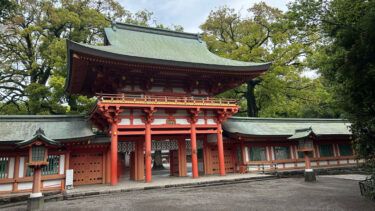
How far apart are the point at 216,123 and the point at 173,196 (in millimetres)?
8191

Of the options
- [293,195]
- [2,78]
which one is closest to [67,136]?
[293,195]

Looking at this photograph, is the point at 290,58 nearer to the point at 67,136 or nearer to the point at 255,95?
the point at 255,95

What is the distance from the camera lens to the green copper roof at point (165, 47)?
15938 millimetres

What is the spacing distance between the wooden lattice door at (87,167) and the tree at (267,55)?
66.6 feet

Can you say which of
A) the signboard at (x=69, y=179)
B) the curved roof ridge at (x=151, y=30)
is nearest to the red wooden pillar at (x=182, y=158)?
the signboard at (x=69, y=179)

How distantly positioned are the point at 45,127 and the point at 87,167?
3.74 meters

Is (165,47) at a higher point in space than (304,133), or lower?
higher

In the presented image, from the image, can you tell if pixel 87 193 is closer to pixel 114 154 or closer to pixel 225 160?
pixel 114 154

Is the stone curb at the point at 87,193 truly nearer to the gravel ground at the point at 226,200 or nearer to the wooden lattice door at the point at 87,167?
the gravel ground at the point at 226,200

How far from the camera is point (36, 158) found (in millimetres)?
10375

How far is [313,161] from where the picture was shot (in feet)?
67.4

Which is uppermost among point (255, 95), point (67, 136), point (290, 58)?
point (290, 58)

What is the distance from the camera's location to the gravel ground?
8.66 metres

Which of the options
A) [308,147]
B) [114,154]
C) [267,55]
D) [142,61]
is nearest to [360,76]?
[308,147]
